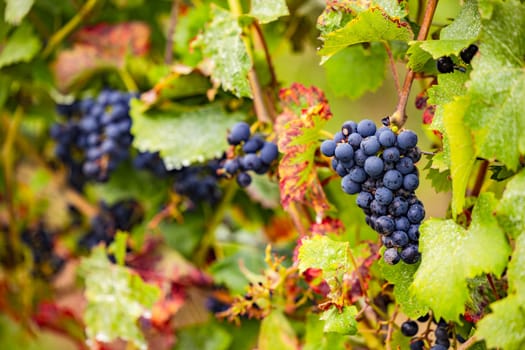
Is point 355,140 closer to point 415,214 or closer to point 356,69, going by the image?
point 415,214

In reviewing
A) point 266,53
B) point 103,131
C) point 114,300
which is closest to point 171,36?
point 103,131

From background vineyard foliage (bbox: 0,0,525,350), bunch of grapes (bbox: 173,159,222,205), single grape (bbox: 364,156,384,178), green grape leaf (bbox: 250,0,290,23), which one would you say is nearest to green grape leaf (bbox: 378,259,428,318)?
background vineyard foliage (bbox: 0,0,525,350)

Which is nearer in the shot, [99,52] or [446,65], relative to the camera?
[446,65]

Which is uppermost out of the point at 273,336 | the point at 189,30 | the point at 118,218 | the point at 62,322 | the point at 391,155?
the point at 391,155

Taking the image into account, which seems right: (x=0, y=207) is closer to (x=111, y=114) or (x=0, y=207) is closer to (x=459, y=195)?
(x=111, y=114)

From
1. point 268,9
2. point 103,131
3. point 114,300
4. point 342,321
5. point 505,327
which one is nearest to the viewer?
point 505,327

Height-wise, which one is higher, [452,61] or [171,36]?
[452,61]

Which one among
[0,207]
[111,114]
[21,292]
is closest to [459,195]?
[111,114]

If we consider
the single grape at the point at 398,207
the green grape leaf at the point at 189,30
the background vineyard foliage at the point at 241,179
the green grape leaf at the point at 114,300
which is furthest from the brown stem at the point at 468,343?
the green grape leaf at the point at 189,30
